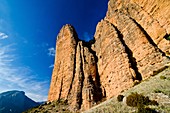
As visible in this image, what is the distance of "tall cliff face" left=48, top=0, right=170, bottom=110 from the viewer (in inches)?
1785

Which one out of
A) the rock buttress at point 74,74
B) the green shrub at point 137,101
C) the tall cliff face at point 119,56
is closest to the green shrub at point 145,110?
the green shrub at point 137,101

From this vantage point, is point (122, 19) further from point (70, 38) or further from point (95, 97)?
point (70, 38)

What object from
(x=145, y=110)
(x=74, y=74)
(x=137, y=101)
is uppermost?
(x=74, y=74)

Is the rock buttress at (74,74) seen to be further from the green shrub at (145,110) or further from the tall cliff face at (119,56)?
the green shrub at (145,110)

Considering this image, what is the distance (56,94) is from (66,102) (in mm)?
14274

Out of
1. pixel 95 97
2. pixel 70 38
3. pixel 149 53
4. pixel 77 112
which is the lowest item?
pixel 77 112

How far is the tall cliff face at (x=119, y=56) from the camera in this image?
45.3m

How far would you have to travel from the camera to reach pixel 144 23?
175 ft

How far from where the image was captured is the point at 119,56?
5497 centimetres

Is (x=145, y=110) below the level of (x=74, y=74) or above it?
below

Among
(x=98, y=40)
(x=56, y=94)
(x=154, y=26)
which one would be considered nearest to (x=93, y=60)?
(x=98, y=40)

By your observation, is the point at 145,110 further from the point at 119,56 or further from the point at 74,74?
the point at 74,74

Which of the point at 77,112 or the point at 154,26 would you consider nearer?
the point at 154,26

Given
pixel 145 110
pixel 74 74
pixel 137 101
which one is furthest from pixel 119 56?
pixel 145 110
